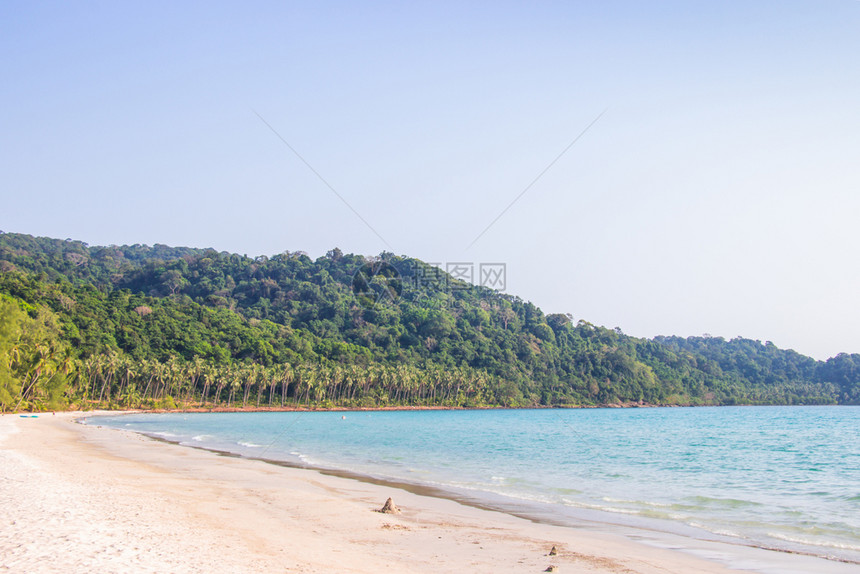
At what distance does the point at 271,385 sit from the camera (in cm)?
11650

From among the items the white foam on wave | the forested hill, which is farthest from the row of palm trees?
the white foam on wave

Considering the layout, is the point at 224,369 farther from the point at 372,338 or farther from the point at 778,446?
the point at 778,446

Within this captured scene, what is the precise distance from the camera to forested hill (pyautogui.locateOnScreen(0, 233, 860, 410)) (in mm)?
94375

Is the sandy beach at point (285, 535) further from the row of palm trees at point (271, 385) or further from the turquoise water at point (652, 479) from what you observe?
the row of palm trees at point (271, 385)

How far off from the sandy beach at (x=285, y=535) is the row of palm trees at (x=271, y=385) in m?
74.0

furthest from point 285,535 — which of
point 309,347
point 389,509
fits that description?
point 309,347

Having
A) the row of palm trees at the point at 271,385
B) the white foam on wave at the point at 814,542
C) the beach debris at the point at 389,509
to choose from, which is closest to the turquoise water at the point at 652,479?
the white foam on wave at the point at 814,542

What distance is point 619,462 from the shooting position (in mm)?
32156

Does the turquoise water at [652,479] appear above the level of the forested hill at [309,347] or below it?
below

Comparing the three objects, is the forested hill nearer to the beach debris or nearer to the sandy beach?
the sandy beach

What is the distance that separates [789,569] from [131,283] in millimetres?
186705

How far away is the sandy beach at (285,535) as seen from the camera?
29.8 ft

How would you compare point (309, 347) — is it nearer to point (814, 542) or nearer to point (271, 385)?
point (271, 385)

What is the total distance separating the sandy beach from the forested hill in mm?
45841
